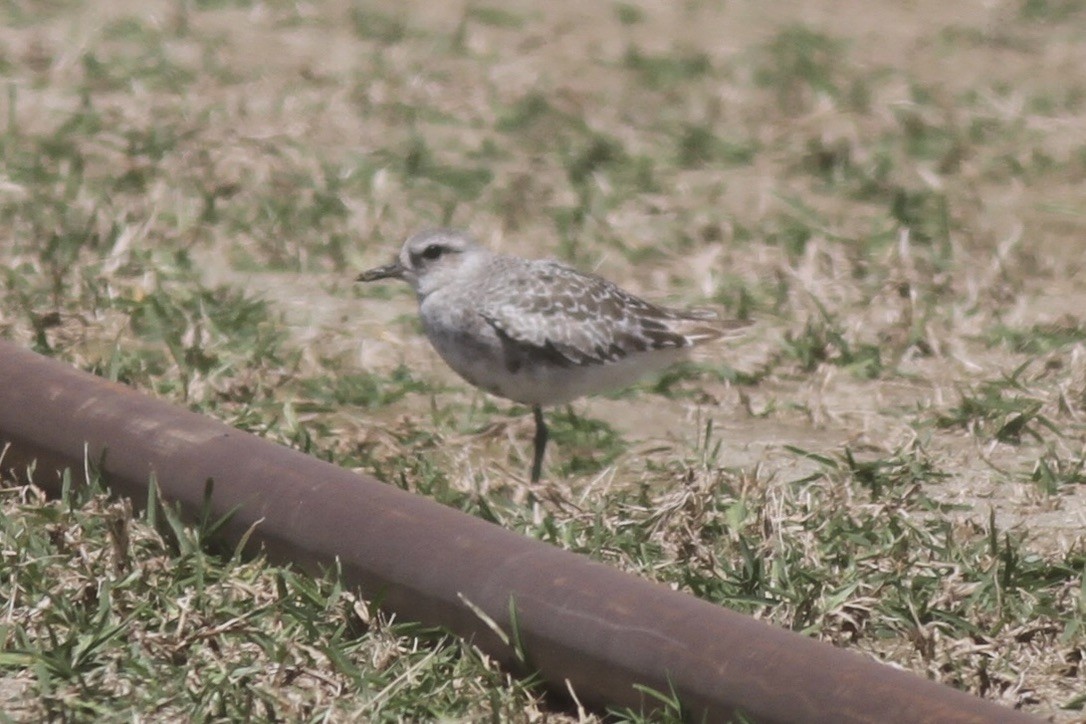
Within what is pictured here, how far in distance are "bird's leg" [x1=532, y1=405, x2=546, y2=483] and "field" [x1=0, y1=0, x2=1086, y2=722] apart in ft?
0.17

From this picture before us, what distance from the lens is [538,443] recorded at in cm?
631

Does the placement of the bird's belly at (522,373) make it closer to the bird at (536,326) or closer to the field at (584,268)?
the bird at (536,326)

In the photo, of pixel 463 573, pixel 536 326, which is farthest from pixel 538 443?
pixel 463 573

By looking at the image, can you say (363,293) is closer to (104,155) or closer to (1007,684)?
(104,155)

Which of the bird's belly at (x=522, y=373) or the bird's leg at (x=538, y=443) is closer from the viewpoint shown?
the bird's leg at (x=538, y=443)

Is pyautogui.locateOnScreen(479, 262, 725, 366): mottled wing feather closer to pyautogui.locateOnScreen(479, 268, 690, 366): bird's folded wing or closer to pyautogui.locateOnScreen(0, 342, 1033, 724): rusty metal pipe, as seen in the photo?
pyautogui.locateOnScreen(479, 268, 690, 366): bird's folded wing

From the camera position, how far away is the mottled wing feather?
635 cm

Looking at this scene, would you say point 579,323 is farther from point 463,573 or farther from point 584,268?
point 463,573

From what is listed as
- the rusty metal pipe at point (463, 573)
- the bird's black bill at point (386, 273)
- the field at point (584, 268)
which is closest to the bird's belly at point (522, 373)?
the field at point (584, 268)

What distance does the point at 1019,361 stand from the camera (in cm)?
731

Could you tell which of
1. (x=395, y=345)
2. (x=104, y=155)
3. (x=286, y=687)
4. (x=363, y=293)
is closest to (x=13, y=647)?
(x=286, y=687)

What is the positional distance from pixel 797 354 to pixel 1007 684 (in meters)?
2.88

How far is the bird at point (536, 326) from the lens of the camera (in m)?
6.34

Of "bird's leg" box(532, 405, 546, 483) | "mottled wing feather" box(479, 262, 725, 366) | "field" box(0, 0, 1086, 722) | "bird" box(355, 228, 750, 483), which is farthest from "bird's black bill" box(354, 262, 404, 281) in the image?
"bird's leg" box(532, 405, 546, 483)
